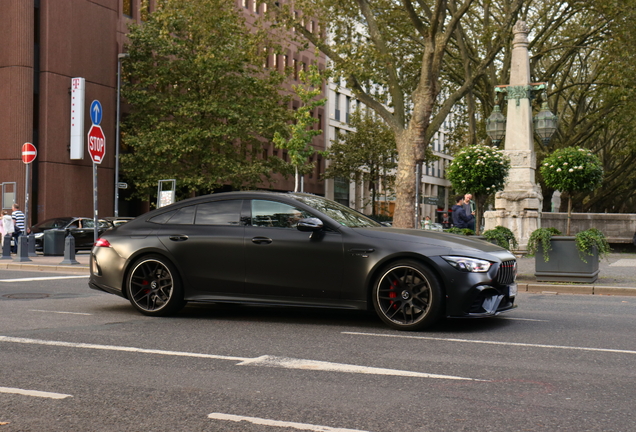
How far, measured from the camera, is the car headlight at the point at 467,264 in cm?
782

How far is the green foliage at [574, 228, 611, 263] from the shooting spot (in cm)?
1385

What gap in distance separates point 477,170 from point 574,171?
181 centimetres

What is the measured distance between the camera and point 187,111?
37000 millimetres

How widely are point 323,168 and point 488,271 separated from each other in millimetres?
58108

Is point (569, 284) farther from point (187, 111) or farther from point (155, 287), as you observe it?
point (187, 111)

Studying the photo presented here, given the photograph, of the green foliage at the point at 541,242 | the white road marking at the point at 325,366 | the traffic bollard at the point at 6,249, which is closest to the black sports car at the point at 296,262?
the white road marking at the point at 325,366

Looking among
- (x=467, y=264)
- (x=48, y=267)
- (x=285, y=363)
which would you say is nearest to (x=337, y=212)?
(x=467, y=264)

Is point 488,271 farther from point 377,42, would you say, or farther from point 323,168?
point 323,168

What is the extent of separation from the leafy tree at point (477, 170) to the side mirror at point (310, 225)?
7802 millimetres

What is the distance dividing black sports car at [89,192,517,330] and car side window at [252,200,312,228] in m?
0.01

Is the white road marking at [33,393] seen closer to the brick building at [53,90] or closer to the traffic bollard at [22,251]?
the traffic bollard at [22,251]

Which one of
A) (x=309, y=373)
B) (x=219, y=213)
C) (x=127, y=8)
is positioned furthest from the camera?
(x=127, y=8)

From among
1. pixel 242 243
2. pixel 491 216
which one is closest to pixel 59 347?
pixel 242 243

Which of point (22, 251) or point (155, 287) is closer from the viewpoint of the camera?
point (155, 287)
